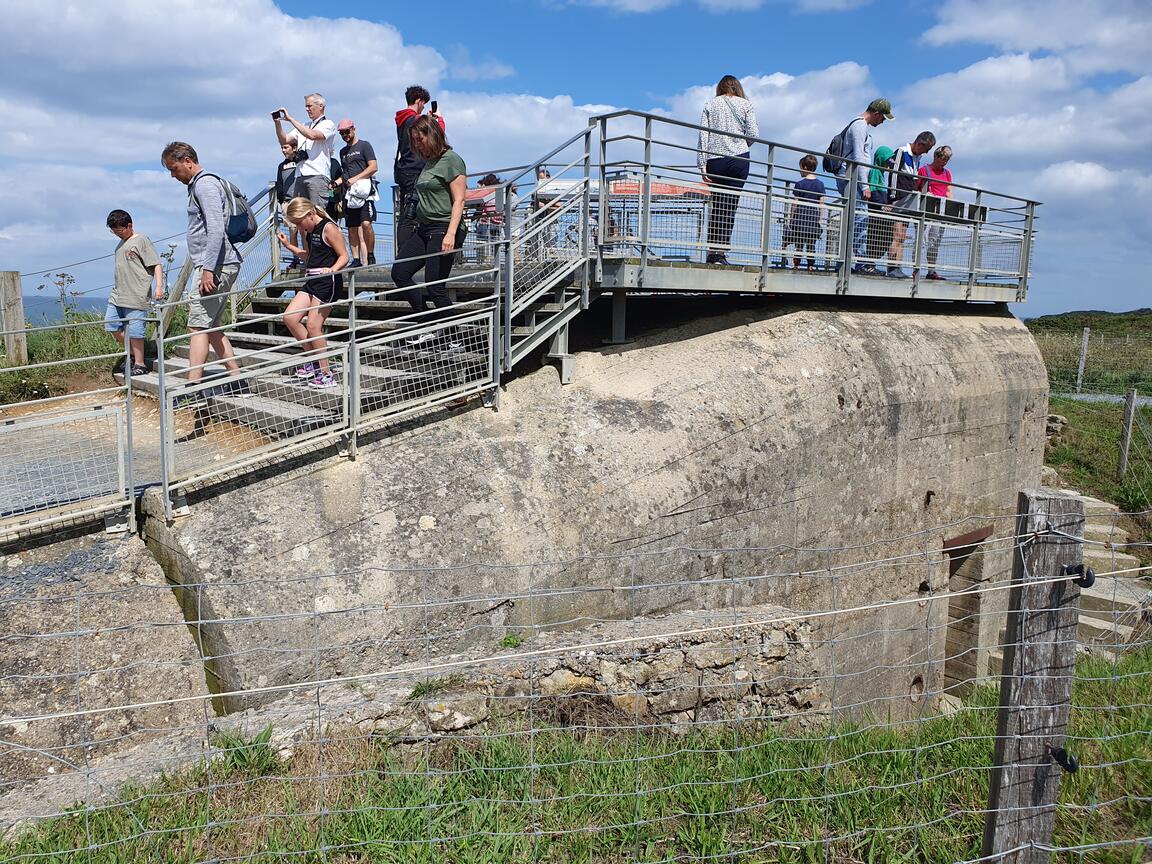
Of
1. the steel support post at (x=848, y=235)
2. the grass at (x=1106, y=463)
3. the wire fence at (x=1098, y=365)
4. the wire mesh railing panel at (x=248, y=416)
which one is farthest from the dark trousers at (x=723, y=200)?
the wire fence at (x=1098, y=365)

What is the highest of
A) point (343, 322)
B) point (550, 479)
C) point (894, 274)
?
point (894, 274)

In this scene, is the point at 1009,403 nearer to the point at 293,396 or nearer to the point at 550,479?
the point at 550,479

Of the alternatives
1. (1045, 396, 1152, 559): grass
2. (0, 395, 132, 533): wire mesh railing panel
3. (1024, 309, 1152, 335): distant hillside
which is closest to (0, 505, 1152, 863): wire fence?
(0, 395, 132, 533): wire mesh railing panel

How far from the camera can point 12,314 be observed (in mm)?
10805

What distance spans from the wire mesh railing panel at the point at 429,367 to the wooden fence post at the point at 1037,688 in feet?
15.5

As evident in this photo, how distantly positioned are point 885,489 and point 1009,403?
124 inches

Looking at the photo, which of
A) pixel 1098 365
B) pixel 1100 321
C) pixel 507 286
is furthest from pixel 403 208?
pixel 1100 321

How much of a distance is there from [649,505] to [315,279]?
3.40 metres

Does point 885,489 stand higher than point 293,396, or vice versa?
point 293,396

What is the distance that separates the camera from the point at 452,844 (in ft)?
11.6

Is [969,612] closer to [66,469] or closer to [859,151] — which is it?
[859,151]

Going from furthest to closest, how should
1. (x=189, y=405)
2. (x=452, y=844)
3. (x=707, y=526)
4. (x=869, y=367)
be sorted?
(x=869, y=367)
(x=707, y=526)
(x=189, y=405)
(x=452, y=844)

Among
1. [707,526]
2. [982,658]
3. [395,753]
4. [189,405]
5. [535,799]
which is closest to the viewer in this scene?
[535,799]

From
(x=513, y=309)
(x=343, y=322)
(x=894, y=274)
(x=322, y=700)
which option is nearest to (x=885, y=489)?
(x=894, y=274)
